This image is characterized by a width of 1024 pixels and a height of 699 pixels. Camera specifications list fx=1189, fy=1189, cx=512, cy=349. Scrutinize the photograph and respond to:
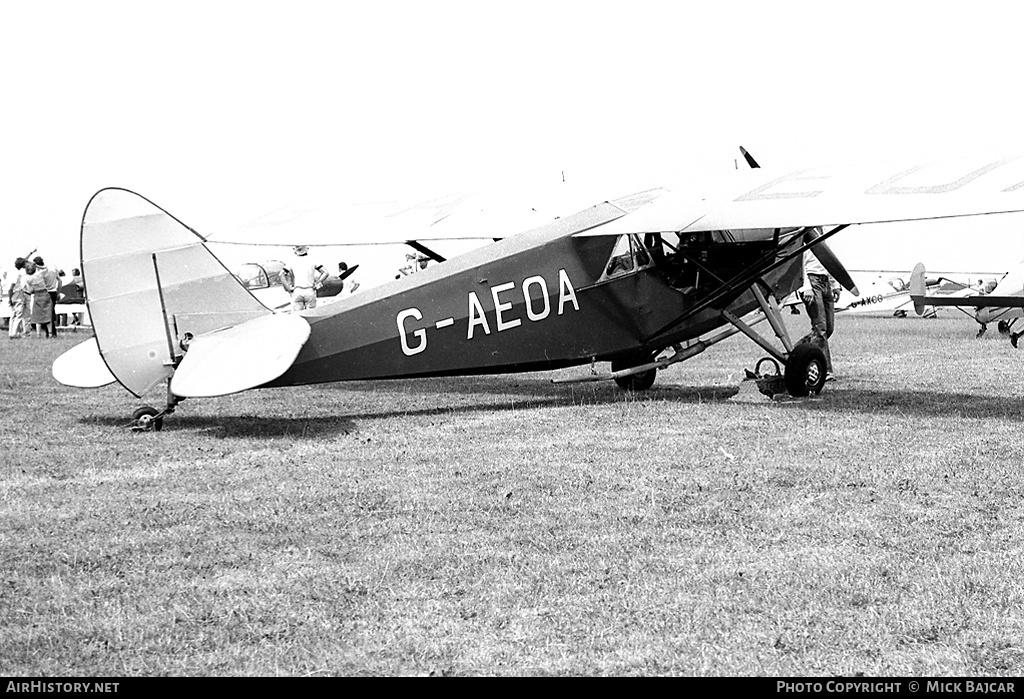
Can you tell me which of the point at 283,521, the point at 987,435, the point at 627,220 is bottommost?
the point at 987,435

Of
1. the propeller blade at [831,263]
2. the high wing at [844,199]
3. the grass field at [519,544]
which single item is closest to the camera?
the grass field at [519,544]

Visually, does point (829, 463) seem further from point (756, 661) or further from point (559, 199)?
point (559, 199)

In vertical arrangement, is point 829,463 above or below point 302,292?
below

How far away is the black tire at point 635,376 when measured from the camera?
424 inches

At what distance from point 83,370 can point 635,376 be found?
487 centimetres

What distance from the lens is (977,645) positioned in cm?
367

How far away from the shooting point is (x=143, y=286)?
8266mm

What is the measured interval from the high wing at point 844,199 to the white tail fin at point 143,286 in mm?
3177

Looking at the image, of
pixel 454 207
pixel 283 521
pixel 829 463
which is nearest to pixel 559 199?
pixel 454 207

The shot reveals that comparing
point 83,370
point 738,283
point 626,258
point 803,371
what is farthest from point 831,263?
point 83,370

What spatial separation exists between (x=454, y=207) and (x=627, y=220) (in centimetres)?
342

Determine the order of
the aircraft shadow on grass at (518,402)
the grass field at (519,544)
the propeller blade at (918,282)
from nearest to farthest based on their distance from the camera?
the grass field at (519,544)
the aircraft shadow on grass at (518,402)
the propeller blade at (918,282)

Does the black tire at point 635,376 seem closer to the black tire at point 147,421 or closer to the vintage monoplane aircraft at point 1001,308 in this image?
the black tire at point 147,421

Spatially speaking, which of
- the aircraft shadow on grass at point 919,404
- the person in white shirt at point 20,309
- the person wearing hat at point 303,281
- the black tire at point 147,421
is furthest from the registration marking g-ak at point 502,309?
the person in white shirt at point 20,309
